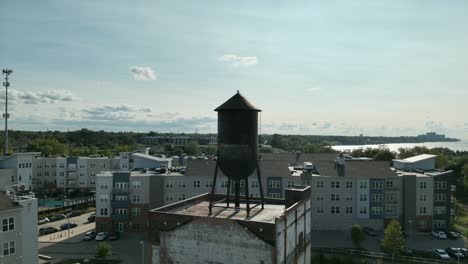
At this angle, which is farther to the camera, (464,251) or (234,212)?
(464,251)

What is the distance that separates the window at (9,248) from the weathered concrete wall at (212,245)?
15.7m

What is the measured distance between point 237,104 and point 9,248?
74.6 ft

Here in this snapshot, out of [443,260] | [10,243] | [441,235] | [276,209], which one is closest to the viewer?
[276,209]

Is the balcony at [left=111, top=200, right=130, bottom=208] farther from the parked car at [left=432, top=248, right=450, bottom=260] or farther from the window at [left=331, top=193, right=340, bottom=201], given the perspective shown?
the parked car at [left=432, top=248, right=450, bottom=260]

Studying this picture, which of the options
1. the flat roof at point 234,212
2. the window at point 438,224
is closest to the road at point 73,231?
the flat roof at point 234,212

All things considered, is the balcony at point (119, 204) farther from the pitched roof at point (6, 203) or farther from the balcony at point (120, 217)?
the pitched roof at point (6, 203)

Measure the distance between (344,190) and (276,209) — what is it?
32454 millimetres

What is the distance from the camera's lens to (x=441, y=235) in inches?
1865

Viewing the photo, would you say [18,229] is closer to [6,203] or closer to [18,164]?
[6,203]

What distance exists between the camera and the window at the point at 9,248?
27.4 metres

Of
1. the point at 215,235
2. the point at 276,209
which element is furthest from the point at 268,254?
the point at 276,209

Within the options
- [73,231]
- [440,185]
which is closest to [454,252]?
[440,185]

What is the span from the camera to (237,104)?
1933 centimetres

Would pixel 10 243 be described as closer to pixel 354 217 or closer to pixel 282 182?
pixel 282 182
